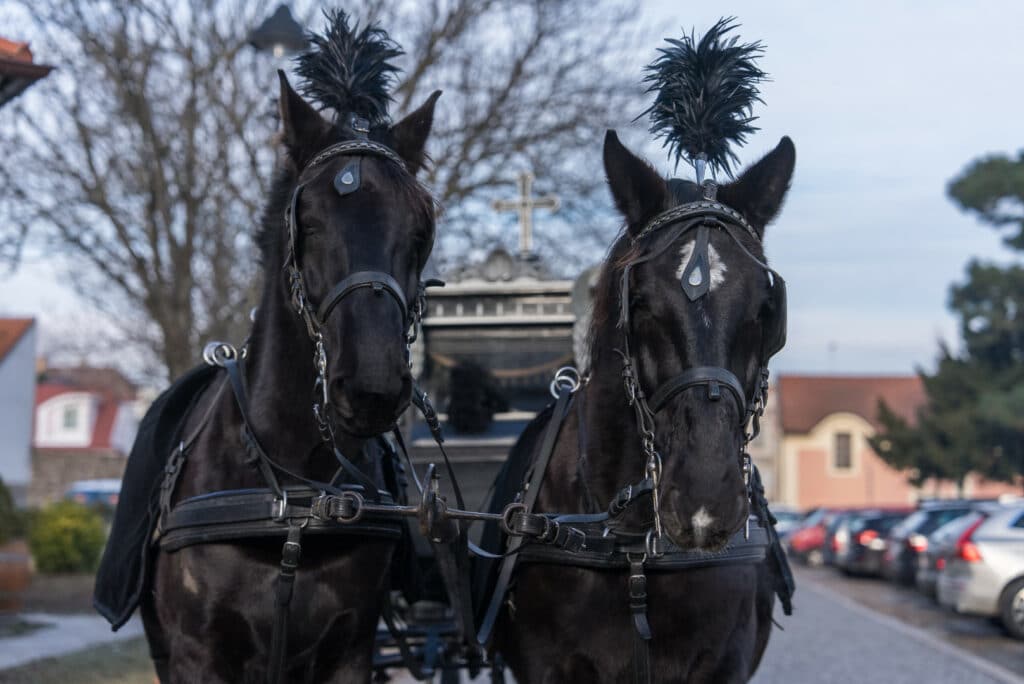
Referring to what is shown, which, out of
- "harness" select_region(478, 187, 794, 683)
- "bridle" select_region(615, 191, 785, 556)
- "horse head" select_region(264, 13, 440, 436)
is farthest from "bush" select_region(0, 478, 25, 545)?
"bridle" select_region(615, 191, 785, 556)

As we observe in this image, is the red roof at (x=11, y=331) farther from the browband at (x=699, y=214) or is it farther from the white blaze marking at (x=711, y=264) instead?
the white blaze marking at (x=711, y=264)

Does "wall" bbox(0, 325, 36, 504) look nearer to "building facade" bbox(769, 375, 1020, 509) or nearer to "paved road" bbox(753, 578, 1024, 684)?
"paved road" bbox(753, 578, 1024, 684)

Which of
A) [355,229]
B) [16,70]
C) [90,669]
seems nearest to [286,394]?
[355,229]

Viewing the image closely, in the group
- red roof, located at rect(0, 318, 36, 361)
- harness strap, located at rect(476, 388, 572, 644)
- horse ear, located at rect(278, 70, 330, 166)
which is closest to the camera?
horse ear, located at rect(278, 70, 330, 166)

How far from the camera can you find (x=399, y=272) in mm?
4121

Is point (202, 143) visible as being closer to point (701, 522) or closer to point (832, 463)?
point (701, 522)

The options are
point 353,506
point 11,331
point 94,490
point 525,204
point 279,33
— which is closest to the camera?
point 353,506

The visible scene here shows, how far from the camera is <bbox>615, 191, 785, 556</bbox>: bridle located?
11.7ft

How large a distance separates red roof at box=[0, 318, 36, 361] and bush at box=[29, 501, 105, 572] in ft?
41.7

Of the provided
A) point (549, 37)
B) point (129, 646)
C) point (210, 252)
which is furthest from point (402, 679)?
point (549, 37)

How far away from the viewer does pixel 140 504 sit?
512 centimetres

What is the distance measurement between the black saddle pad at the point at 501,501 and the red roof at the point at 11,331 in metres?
27.9

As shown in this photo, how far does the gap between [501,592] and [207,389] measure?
159cm

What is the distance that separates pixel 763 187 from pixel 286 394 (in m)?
1.77
